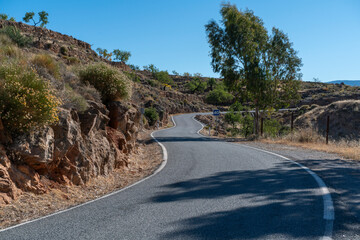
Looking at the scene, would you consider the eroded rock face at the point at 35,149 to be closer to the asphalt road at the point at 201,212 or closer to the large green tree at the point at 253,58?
the asphalt road at the point at 201,212

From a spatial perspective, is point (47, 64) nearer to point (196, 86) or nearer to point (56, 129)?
point (56, 129)

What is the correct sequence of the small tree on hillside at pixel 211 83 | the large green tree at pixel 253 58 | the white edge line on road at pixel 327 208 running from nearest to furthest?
the white edge line on road at pixel 327 208 → the large green tree at pixel 253 58 → the small tree on hillside at pixel 211 83

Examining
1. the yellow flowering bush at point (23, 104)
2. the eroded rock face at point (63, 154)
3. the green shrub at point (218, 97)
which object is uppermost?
the green shrub at point (218, 97)

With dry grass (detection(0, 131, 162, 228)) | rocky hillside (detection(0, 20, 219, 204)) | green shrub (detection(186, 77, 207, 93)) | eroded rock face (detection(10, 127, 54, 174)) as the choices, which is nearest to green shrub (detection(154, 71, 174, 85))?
green shrub (detection(186, 77, 207, 93))

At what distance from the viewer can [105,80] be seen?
1236 cm

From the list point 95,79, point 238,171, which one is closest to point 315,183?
point 238,171

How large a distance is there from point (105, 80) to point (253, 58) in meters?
15.0

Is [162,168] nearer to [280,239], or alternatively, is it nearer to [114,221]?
[114,221]

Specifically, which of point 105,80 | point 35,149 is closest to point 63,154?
point 35,149

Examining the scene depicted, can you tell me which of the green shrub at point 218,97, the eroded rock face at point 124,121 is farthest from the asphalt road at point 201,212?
the green shrub at point 218,97

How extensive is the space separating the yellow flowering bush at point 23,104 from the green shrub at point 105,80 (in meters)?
5.07

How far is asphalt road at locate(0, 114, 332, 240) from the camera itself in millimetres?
4316

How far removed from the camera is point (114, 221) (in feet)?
16.1

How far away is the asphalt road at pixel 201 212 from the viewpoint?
4.32 metres
